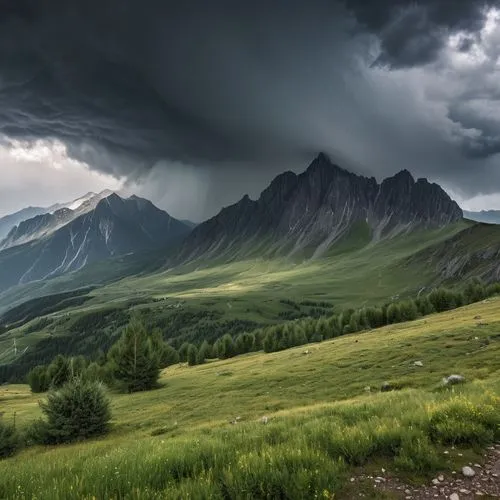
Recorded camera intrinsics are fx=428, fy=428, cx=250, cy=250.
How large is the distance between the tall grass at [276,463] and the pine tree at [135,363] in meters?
58.9

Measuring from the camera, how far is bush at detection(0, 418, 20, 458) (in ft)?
107

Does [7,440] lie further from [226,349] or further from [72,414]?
[226,349]

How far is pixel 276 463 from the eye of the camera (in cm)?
932

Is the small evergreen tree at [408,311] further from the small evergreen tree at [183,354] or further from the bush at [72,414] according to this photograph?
the bush at [72,414]

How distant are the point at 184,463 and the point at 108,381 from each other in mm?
80684

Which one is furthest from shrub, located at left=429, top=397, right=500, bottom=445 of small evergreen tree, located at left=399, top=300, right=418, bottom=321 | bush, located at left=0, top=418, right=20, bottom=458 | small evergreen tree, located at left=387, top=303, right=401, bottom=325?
small evergreen tree, located at left=387, top=303, right=401, bottom=325

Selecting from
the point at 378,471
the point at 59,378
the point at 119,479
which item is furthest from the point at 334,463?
the point at 59,378

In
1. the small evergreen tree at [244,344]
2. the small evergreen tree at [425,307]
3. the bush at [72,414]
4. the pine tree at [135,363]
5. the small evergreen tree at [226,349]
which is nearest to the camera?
the bush at [72,414]

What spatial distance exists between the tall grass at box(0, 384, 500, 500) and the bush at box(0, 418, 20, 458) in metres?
25.8

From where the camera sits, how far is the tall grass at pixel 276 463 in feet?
27.9

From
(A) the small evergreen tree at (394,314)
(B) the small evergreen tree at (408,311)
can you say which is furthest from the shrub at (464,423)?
(A) the small evergreen tree at (394,314)

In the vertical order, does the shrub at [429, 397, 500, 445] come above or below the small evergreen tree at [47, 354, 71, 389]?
above

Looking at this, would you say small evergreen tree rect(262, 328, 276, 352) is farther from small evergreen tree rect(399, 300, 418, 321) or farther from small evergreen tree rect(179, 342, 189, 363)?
small evergreen tree rect(399, 300, 418, 321)

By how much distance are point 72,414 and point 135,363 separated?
35718 millimetres
